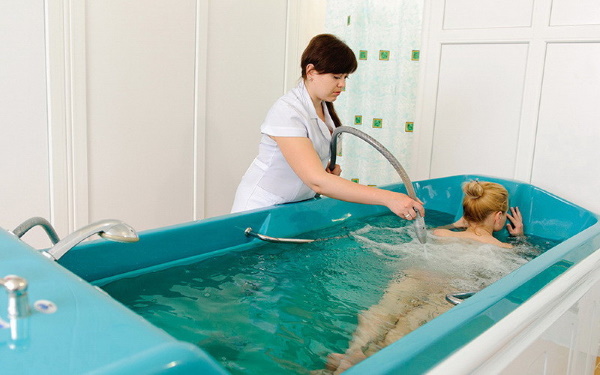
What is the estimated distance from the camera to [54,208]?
7.22 feet

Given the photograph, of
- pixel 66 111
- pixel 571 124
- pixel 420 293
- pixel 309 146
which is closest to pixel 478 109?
pixel 571 124

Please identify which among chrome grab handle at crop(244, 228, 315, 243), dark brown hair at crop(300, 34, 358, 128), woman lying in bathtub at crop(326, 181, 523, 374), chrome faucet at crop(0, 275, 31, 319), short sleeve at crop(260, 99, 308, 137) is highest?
dark brown hair at crop(300, 34, 358, 128)

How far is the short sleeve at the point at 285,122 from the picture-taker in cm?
172

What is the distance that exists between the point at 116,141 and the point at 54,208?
1.27 feet

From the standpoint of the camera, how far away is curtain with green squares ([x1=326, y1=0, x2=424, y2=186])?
2.88m

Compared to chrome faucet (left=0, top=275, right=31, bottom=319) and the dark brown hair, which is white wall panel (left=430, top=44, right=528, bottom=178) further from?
chrome faucet (left=0, top=275, right=31, bottom=319)

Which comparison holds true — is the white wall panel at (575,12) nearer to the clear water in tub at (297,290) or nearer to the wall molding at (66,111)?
the clear water in tub at (297,290)

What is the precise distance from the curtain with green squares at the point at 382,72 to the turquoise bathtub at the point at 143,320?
104cm

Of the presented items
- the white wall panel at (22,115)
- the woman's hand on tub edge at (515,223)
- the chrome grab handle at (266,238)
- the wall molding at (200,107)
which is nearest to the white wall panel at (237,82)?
the wall molding at (200,107)

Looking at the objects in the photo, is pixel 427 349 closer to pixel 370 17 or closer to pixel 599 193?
pixel 599 193

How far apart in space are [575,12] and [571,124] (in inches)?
18.4

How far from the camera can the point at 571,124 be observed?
7.82 ft

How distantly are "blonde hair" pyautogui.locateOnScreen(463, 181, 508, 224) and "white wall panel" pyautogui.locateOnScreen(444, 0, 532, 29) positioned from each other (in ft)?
2.75

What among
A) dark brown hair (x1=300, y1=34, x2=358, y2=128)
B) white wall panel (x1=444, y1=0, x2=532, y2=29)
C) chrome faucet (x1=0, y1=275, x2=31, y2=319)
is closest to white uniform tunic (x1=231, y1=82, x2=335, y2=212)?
dark brown hair (x1=300, y1=34, x2=358, y2=128)
